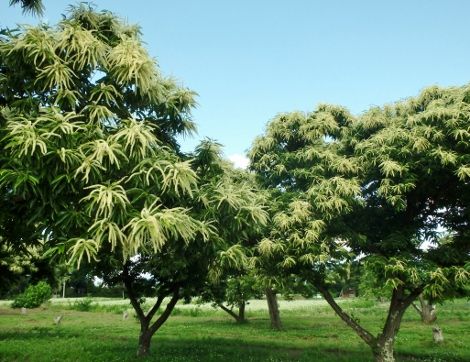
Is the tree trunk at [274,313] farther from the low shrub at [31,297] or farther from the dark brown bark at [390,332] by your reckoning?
the low shrub at [31,297]

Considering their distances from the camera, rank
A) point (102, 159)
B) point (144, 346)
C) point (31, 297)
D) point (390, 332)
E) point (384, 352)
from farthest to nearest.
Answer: point (31, 297) < point (144, 346) < point (390, 332) < point (384, 352) < point (102, 159)

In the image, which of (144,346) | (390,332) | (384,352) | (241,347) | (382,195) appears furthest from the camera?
(241,347)

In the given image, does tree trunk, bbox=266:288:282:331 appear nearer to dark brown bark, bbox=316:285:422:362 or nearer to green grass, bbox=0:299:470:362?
green grass, bbox=0:299:470:362

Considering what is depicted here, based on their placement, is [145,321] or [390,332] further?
[145,321]

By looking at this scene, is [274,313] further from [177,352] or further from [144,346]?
[144,346]

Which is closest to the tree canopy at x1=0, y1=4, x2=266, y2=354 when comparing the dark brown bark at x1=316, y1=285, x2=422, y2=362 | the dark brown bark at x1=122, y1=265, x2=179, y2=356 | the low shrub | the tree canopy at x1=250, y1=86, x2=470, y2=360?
the tree canopy at x1=250, y1=86, x2=470, y2=360

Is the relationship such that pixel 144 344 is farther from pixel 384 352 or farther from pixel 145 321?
pixel 384 352

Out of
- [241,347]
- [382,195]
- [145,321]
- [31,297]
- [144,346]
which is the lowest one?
[241,347]

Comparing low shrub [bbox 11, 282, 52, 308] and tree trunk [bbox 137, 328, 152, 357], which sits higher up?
low shrub [bbox 11, 282, 52, 308]

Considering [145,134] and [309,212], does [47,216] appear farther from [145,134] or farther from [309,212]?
[309,212]

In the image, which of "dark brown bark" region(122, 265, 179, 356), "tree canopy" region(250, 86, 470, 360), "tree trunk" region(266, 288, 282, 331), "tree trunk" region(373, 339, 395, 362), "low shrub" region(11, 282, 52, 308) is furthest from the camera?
"low shrub" region(11, 282, 52, 308)

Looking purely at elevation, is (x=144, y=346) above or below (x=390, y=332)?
below

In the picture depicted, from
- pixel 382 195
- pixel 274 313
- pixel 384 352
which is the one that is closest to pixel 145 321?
pixel 384 352

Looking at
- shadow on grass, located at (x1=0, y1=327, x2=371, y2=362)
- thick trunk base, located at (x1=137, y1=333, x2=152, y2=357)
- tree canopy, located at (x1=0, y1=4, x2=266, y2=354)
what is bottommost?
shadow on grass, located at (x1=0, y1=327, x2=371, y2=362)
